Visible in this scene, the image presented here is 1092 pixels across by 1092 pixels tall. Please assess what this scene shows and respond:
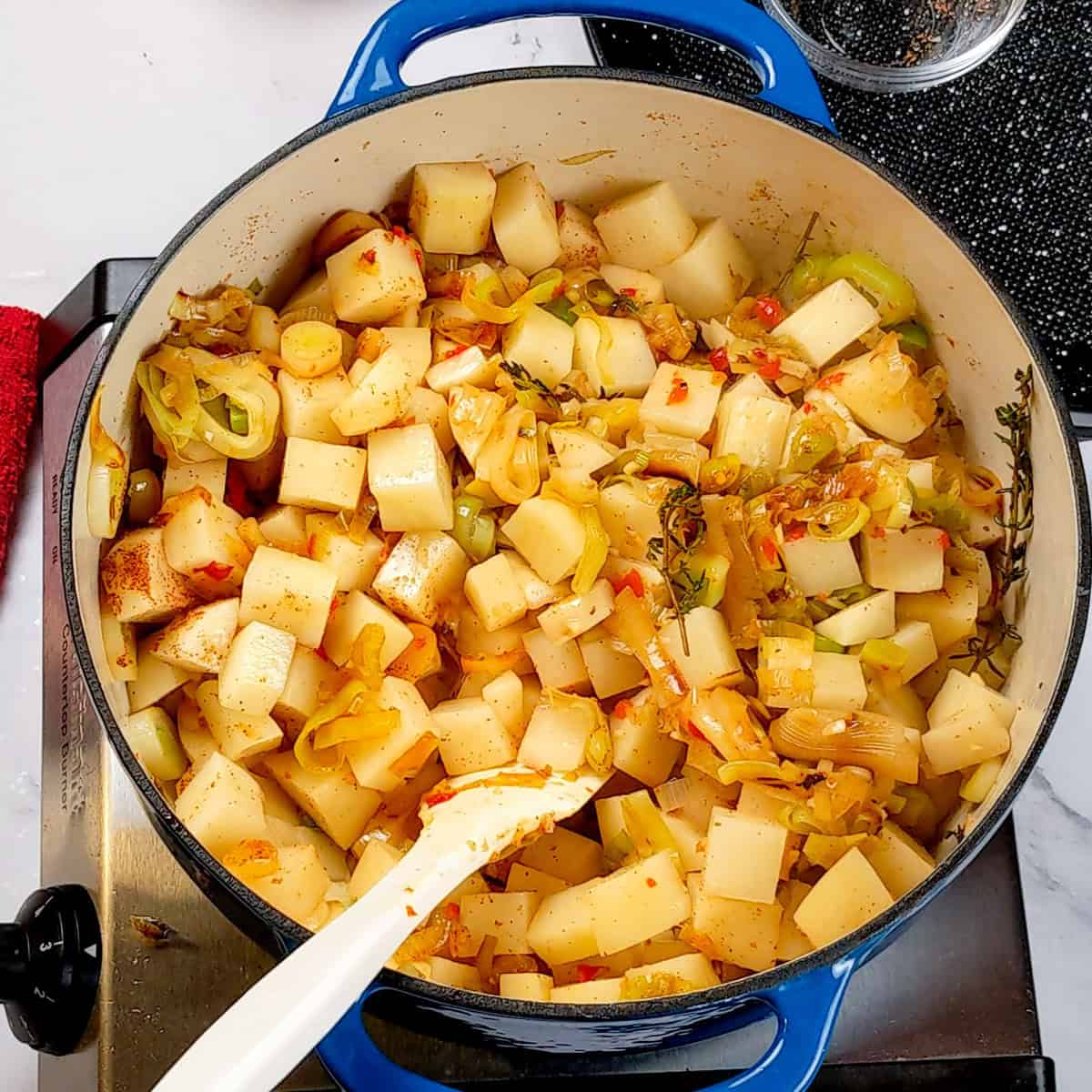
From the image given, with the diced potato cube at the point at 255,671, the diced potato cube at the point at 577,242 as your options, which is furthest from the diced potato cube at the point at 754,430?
the diced potato cube at the point at 255,671

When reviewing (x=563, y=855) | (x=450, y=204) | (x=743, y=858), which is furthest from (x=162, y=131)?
(x=743, y=858)

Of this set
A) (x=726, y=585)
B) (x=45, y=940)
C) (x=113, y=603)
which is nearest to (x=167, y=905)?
(x=45, y=940)

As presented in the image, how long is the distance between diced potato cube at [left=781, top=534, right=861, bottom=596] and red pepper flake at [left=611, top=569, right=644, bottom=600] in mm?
129

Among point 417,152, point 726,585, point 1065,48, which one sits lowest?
point 726,585

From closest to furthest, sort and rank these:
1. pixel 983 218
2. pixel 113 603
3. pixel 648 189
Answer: pixel 113 603
pixel 648 189
pixel 983 218

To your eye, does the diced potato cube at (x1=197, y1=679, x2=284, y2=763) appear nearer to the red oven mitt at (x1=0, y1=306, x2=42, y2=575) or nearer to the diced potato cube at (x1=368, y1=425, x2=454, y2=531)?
the diced potato cube at (x1=368, y1=425, x2=454, y2=531)

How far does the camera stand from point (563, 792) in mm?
1089

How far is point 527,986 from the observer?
1060 millimetres

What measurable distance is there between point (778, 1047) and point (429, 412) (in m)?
0.59

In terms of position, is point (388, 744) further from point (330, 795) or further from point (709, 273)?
point (709, 273)

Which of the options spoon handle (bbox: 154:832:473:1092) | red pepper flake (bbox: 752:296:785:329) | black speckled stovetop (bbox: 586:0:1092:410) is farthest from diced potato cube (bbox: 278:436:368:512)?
black speckled stovetop (bbox: 586:0:1092:410)

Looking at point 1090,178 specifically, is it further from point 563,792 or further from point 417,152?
point 563,792

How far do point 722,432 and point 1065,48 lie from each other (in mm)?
723

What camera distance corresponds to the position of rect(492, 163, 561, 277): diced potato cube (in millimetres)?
1240
